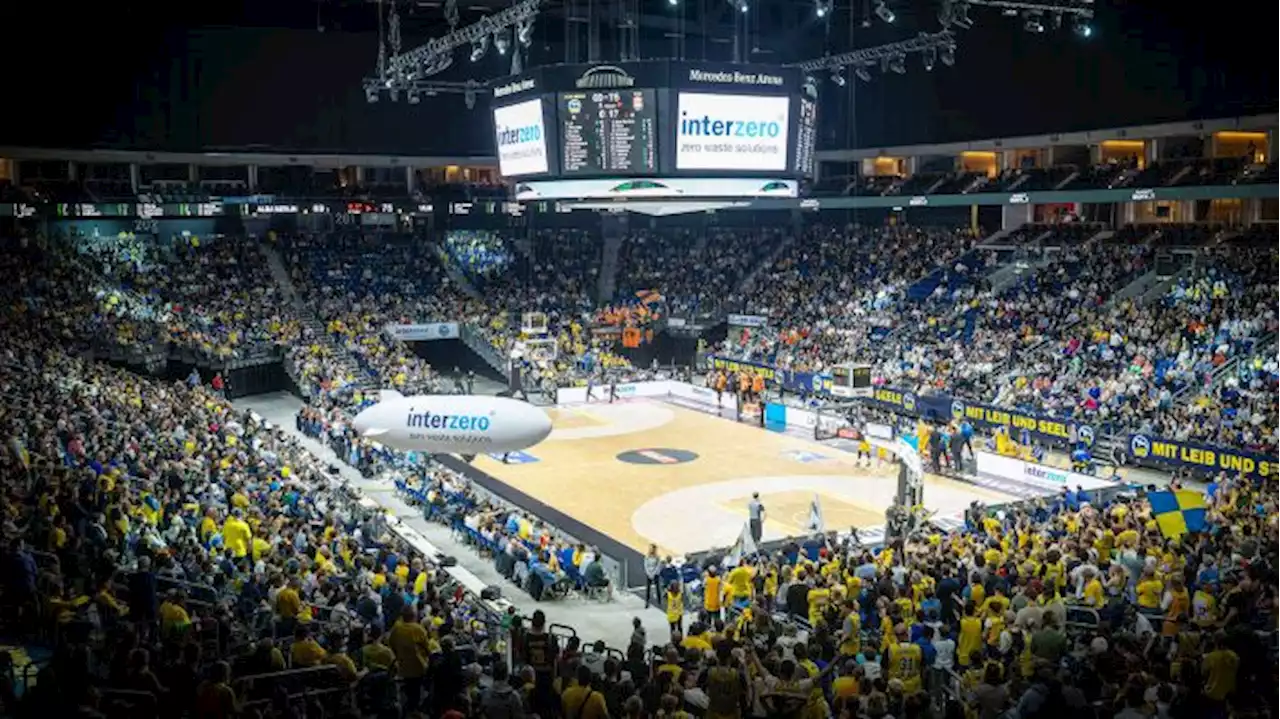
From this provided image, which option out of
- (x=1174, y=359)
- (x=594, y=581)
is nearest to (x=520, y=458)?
(x=594, y=581)

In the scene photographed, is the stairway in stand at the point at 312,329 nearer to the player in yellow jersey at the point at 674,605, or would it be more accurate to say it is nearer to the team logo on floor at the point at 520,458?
the team logo on floor at the point at 520,458

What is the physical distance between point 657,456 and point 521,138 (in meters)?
9.87

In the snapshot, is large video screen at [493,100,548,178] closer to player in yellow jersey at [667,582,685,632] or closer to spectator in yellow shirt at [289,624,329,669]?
player in yellow jersey at [667,582,685,632]

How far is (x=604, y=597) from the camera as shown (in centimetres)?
2094

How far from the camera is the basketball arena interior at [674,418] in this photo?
1111 cm

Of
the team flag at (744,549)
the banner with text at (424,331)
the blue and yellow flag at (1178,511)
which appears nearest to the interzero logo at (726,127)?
the team flag at (744,549)

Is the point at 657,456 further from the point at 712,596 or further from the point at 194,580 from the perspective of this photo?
the point at 194,580

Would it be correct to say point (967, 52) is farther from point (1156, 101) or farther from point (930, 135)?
point (1156, 101)

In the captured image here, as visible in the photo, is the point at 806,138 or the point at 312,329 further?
the point at 312,329

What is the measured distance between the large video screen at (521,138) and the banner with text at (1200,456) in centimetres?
1612

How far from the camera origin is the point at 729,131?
88.8ft

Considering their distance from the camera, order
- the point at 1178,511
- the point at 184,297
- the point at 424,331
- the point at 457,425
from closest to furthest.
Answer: the point at 1178,511, the point at 457,425, the point at 184,297, the point at 424,331

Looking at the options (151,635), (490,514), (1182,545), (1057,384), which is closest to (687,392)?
(1057,384)

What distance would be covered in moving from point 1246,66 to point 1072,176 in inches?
286
